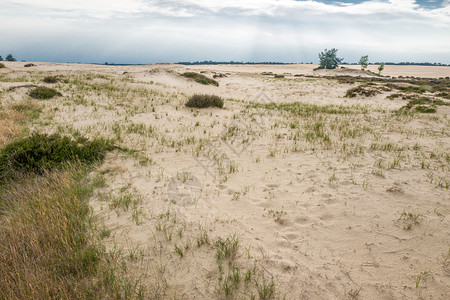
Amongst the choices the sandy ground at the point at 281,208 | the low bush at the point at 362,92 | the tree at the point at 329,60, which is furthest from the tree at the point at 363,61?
the sandy ground at the point at 281,208

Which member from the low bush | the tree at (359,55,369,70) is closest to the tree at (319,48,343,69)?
the tree at (359,55,369,70)

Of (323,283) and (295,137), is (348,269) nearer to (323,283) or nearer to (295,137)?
(323,283)

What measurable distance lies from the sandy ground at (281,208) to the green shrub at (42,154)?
765mm

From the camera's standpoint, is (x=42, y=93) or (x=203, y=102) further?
(x=203, y=102)

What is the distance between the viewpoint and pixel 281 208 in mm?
4973

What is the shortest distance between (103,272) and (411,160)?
8323 mm

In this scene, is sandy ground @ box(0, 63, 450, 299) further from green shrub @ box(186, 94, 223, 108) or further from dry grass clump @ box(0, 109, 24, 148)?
green shrub @ box(186, 94, 223, 108)

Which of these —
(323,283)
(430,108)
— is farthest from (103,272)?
(430,108)

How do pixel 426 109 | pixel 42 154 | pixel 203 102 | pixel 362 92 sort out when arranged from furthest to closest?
1. pixel 362 92
2. pixel 426 109
3. pixel 203 102
4. pixel 42 154

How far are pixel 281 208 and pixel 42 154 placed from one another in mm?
6298

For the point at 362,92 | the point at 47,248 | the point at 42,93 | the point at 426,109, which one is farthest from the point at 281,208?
the point at 362,92

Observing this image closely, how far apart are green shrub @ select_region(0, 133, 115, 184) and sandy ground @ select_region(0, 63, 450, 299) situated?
76 cm

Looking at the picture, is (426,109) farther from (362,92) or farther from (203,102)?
(203,102)

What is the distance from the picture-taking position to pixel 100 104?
1368 centimetres
